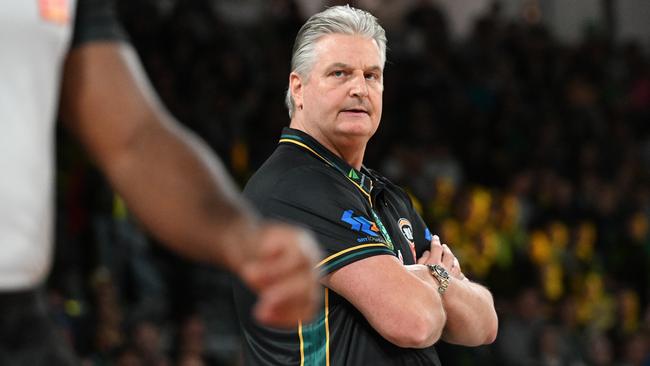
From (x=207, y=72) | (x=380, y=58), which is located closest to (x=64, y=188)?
(x=207, y=72)

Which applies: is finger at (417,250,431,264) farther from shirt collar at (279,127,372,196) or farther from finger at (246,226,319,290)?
finger at (246,226,319,290)

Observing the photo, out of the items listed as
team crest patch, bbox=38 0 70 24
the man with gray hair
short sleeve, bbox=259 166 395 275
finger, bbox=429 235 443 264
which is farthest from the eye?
team crest patch, bbox=38 0 70 24

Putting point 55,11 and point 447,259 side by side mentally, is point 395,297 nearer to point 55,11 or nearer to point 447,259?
point 447,259

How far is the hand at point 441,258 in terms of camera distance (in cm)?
376

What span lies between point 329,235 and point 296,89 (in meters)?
0.66

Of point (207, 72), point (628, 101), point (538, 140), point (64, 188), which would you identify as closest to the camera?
point (64, 188)

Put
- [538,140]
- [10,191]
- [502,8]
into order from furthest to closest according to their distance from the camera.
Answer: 1. [502,8]
2. [538,140]
3. [10,191]

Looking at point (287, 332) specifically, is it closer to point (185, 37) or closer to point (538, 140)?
point (185, 37)

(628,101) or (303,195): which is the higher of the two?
(303,195)

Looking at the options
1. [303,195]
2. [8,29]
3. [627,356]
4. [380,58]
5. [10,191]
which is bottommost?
[627,356]

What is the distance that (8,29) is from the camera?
1.77 meters

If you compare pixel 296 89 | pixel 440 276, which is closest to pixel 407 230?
pixel 440 276

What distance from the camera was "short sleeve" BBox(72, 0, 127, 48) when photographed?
192cm

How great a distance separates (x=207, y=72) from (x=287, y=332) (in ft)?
29.2
